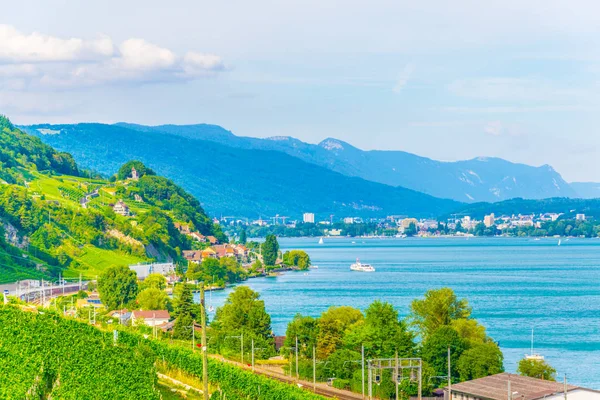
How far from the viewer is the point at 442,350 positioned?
1495 inches

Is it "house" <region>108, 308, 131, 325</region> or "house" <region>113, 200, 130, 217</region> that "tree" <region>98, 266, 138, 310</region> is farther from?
"house" <region>113, 200, 130, 217</region>

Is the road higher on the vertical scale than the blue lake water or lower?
lower

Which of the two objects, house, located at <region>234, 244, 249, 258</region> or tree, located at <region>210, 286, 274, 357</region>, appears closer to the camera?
tree, located at <region>210, 286, 274, 357</region>

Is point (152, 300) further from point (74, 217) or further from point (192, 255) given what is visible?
point (192, 255)

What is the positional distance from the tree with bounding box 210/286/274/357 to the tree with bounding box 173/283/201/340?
4.23 ft

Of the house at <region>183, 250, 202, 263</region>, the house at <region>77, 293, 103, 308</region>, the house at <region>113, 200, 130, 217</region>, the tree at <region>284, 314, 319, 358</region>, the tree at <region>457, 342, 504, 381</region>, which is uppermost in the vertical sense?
the house at <region>113, 200, 130, 217</region>

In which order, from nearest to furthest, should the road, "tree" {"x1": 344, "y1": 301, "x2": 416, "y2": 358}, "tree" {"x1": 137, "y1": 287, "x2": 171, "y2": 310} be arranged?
1. the road
2. "tree" {"x1": 344, "y1": 301, "x2": 416, "y2": 358}
3. "tree" {"x1": 137, "y1": 287, "x2": 171, "y2": 310}

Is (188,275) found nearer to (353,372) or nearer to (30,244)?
(30,244)

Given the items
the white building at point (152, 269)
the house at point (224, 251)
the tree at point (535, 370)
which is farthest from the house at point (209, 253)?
the tree at point (535, 370)

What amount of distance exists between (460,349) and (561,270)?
7302 centimetres

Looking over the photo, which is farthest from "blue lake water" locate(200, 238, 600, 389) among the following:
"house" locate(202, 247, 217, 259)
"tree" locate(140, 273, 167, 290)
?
"house" locate(202, 247, 217, 259)

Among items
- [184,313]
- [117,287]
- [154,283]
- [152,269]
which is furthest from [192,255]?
[184,313]

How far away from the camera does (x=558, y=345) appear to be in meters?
51.6

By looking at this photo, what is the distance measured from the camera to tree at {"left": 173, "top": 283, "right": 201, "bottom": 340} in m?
49.1
